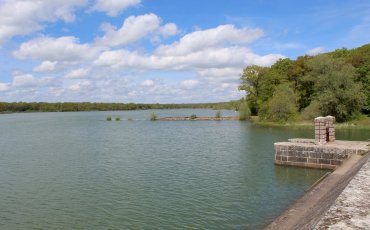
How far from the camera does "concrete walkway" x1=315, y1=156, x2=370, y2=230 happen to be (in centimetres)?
635

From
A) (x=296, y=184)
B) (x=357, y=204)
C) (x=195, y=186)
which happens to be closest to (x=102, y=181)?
(x=195, y=186)

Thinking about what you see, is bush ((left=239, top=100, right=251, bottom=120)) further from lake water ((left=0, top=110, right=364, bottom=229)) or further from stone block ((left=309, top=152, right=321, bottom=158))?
stone block ((left=309, top=152, right=321, bottom=158))

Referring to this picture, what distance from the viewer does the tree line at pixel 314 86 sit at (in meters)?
58.0

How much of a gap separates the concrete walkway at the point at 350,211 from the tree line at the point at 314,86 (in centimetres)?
5290

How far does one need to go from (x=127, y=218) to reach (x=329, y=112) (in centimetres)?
5236

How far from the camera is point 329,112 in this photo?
195 ft

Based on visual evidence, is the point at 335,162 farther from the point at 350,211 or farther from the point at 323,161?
the point at 350,211

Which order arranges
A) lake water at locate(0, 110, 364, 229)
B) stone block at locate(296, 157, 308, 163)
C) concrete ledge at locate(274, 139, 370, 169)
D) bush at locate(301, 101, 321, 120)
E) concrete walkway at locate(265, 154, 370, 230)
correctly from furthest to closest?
bush at locate(301, 101, 321, 120), stone block at locate(296, 157, 308, 163), concrete ledge at locate(274, 139, 370, 169), lake water at locate(0, 110, 364, 229), concrete walkway at locate(265, 154, 370, 230)

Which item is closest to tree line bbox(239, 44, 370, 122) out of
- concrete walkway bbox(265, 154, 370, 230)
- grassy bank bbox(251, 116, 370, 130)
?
grassy bank bbox(251, 116, 370, 130)

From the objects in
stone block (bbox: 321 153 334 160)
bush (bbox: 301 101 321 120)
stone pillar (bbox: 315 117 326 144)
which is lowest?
stone block (bbox: 321 153 334 160)

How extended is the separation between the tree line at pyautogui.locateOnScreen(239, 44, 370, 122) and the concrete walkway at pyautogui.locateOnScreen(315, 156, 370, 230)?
174 ft

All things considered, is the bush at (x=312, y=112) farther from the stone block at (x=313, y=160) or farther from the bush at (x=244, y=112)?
the stone block at (x=313, y=160)

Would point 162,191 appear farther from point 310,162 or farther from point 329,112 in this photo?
point 329,112

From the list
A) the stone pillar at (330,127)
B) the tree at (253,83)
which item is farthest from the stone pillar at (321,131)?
the tree at (253,83)
